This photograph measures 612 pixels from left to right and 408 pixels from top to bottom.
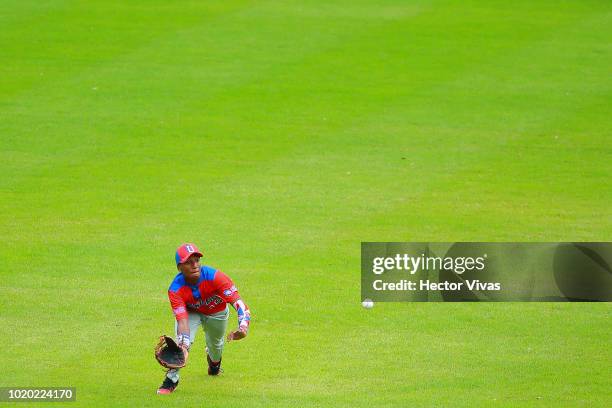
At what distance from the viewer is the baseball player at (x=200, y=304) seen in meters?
11.8

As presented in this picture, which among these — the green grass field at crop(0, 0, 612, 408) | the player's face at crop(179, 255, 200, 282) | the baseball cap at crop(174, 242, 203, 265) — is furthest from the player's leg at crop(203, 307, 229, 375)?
the baseball cap at crop(174, 242, 203, 265)

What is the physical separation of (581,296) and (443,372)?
3.41m

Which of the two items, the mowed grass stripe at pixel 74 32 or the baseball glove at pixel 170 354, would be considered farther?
the mowed grass stripe at pixel 74 32

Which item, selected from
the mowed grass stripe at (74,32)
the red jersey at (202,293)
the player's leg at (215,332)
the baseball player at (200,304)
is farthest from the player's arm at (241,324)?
the mowed grass stripe at (74,32)

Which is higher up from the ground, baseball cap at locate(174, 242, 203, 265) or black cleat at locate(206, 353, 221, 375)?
baseball cap at locate(174, 242, 203, 265)

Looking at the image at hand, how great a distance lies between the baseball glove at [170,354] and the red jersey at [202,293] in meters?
0.39

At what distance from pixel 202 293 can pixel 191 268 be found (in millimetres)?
438

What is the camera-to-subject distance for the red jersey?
39.5 ft

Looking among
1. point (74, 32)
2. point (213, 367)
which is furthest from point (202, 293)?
point (74, 32)

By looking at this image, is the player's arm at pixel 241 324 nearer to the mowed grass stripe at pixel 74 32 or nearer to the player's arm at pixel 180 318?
the player's arm at pixel 180 318

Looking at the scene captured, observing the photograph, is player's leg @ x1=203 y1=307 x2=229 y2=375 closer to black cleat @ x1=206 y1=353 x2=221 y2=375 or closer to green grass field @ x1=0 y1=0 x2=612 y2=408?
black cleat @ x1=206 y1=353 x2=221 y2=375

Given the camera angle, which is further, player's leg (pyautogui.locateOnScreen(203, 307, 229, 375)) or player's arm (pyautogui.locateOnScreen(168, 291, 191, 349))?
player's leg (pyautogui.locateOnScreen(203, 307, 229, 375))

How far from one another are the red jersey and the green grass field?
909 millimetres

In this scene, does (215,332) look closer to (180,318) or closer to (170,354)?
(180,318)
